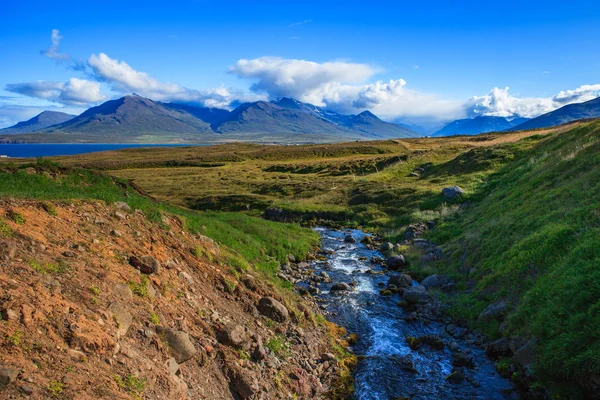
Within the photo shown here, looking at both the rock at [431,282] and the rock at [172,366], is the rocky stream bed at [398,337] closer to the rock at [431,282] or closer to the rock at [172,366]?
the rock at [431,282]

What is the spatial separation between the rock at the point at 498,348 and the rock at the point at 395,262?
13649 mm

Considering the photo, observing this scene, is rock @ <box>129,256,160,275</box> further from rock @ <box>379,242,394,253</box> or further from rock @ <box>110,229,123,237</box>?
rock @ <box>379,242,394,253</box>

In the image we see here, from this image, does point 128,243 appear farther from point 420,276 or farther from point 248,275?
point 420,276

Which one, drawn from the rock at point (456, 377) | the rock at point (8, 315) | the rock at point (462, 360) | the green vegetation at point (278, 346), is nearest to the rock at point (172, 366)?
the rock at point (8, 315)

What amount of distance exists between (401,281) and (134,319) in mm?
19504

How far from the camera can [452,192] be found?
155 feet

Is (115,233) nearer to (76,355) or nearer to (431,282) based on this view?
(76,355)

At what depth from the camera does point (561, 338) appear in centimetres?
1340

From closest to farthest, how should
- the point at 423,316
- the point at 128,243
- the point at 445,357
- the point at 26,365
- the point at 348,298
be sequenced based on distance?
1. the point at 26,365
2. the point at 128,243
3. the point at 445,357
4. the point at 423,316
5. the point at 348,298

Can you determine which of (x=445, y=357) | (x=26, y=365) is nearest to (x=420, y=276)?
(x=445, y=357)

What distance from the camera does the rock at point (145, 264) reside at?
13945 mm

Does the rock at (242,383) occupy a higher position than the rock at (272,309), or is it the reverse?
the rock at (272,309)

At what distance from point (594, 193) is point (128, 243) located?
2617 centimetres

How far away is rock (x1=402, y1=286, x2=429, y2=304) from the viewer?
23237mm
